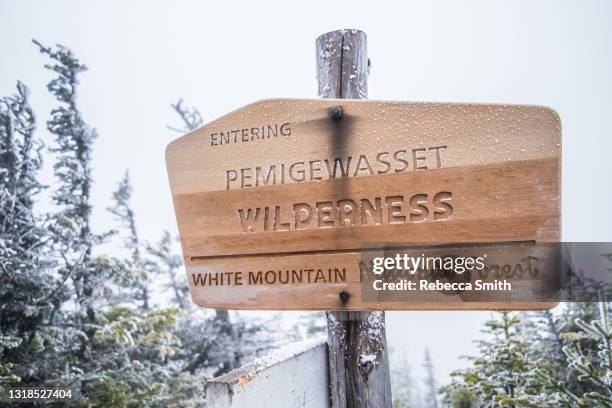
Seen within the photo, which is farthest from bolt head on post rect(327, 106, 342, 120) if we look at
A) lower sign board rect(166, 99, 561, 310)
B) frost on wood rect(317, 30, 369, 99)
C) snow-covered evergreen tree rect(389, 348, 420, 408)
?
snow-covered evergreen tree rect(389, 348, 420, 408)

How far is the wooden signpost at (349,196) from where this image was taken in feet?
3.62

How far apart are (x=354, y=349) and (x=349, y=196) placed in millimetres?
653

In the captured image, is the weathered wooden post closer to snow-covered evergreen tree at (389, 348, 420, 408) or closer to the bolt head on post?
the bolt head on post

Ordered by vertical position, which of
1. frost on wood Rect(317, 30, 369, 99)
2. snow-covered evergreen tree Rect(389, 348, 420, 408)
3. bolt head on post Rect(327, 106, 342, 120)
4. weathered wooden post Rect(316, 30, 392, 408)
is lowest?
snow-covered evergreen tree Rect(389, 348, 420, 408)

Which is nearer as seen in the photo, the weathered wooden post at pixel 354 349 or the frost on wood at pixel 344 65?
the weathered wooden post at pixel 354 349

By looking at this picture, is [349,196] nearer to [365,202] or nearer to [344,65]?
[365,202]

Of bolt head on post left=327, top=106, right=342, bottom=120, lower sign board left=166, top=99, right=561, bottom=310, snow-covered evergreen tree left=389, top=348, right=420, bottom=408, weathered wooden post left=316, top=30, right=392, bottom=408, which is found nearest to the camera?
lower sign board left=166, top=99, right=561, bottom=310

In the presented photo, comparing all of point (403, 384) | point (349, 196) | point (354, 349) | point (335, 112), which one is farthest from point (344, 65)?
point (403, 384)

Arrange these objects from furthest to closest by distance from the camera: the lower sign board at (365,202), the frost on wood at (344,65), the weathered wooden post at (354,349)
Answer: the frost on wood at (344,65), the weathered wooden post at (354,349), the lower sign board at (365,202)

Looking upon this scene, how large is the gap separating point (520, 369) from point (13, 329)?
7.05 meters

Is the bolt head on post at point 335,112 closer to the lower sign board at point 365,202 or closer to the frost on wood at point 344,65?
the lower sign board at point 365,202

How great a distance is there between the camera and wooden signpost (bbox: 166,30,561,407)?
1.10 metres

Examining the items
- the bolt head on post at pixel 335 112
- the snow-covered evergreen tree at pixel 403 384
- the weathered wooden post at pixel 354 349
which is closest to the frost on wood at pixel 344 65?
the weathered wooden post at pixel 354 349

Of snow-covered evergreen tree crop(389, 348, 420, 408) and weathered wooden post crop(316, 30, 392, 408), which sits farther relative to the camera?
snow-covered evergreen tree crop(389, 348, 420, 408)
